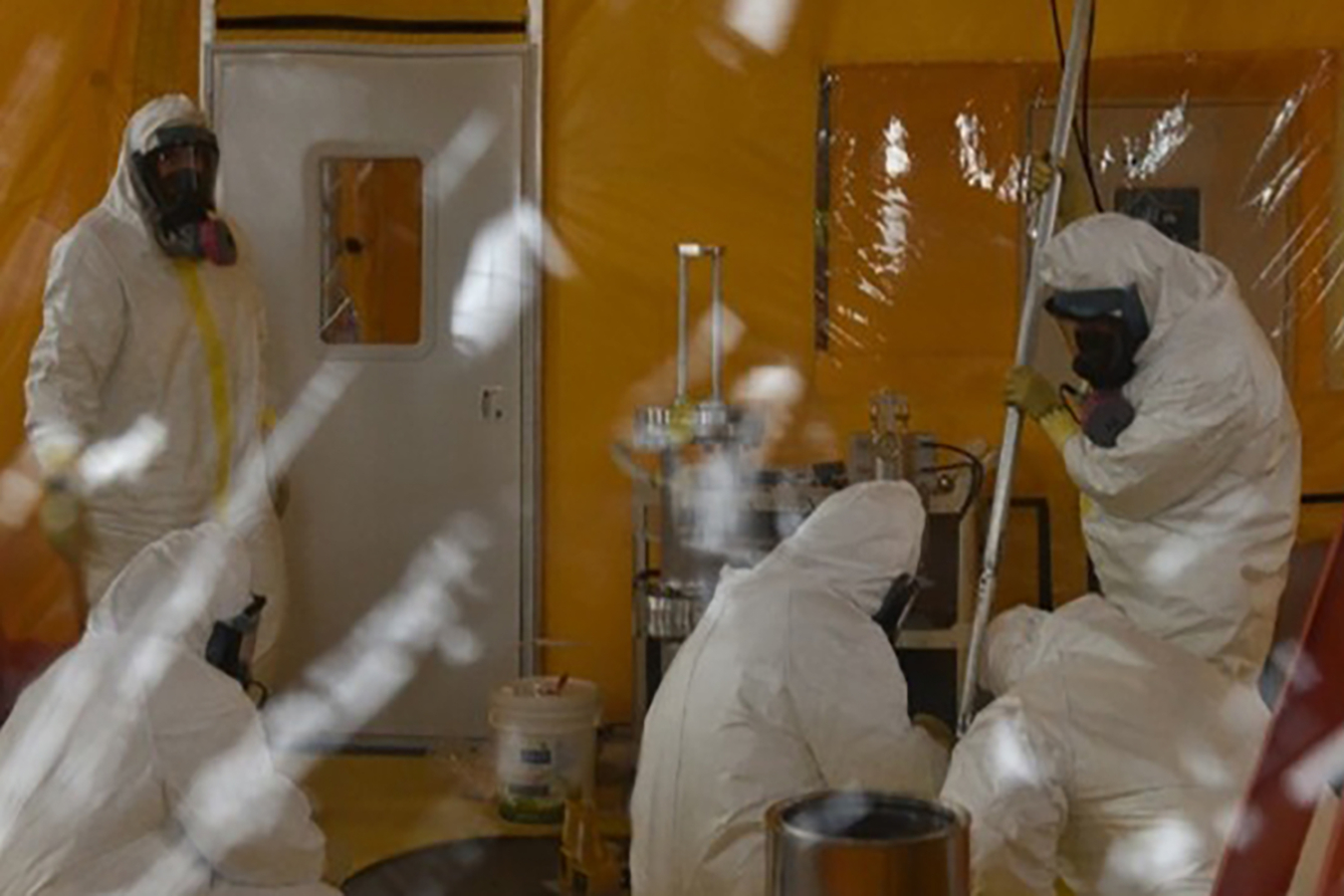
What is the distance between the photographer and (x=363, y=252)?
4340mm

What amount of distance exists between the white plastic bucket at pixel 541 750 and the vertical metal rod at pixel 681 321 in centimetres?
77

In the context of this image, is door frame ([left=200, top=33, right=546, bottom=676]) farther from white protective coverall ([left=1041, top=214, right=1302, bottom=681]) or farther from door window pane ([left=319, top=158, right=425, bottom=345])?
white protective coverall ([left=1041, top=214, right=1302, bottom=681])

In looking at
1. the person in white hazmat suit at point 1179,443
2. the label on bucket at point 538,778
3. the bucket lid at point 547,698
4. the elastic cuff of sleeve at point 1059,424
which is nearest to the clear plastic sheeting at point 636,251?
the bucket lid at point 547,698

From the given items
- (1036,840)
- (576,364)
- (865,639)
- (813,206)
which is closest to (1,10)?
(576,364)

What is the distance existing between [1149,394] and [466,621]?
7.41 ft

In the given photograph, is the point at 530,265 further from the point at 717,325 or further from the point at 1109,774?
the point at 1109,774

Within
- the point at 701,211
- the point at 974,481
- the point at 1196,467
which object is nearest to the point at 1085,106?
the point at 701,211

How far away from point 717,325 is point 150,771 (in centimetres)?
211

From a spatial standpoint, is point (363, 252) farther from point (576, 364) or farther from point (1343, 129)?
point (1343, 129)

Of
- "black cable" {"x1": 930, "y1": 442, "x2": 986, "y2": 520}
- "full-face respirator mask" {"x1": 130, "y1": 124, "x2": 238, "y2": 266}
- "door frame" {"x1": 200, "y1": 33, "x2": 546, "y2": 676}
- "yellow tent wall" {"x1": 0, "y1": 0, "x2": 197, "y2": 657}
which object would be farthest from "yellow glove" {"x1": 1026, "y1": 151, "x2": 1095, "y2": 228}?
"yellow tent wall" {"x1": 0, "y1": 0, "x2": 197, "y2": 657}

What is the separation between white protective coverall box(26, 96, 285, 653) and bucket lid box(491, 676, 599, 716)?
0.67 meters

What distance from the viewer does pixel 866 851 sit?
1.12 m

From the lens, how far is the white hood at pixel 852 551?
2.64 metres

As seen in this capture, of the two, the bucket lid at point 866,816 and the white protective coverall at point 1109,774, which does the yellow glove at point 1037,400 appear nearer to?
the white protective coverall at point 1109,774
